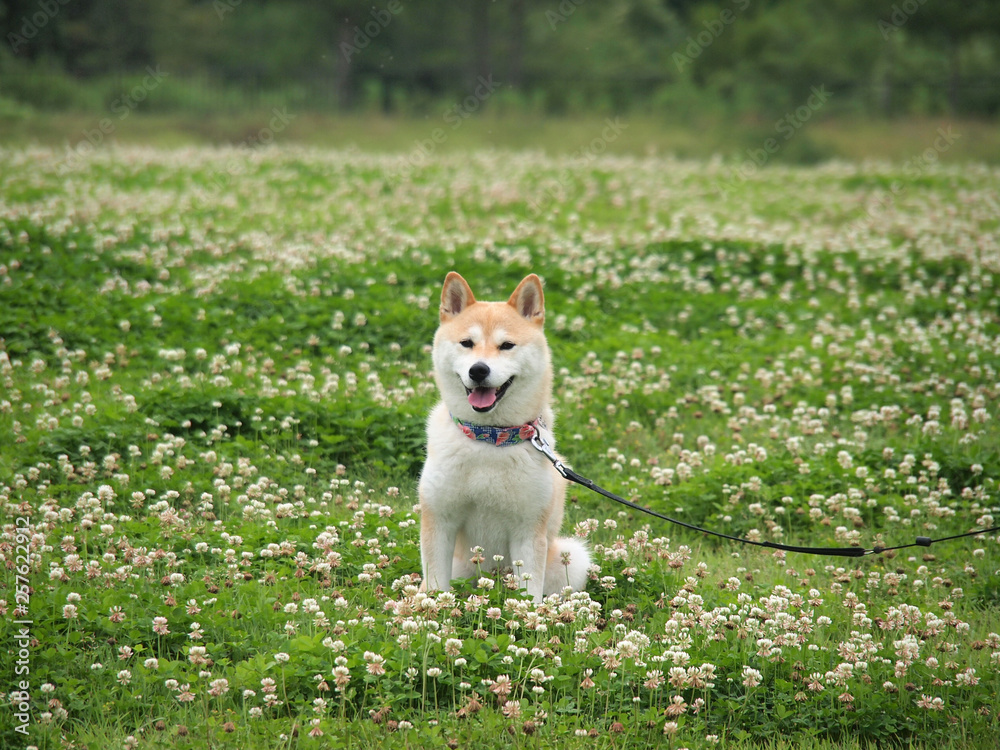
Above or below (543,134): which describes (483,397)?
below

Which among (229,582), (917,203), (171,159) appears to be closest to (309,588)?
(229,582)

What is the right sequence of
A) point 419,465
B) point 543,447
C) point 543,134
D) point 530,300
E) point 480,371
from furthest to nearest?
point 543,134, point 419,465, point 530,300, point 543,447, point 480,371

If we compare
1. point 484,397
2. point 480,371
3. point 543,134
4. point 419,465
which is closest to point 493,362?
point 480,371

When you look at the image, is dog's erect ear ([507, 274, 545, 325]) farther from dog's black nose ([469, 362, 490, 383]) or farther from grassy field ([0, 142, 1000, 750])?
grassy field ([0, 142, 1000, 750])

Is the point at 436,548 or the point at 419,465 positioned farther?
the point at 419,465

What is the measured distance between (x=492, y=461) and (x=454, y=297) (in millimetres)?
1167

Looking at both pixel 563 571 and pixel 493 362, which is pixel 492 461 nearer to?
pixel 493 362

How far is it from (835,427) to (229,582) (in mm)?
6178

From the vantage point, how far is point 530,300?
5.68m

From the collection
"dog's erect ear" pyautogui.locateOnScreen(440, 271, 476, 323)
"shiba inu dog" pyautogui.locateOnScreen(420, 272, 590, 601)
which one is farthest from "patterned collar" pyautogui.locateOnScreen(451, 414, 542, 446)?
"dog's erect ear" pyautogui.locateOnScreen(440, 271, 476, 323)

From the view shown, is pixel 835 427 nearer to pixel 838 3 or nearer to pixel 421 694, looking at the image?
pixel 421 694

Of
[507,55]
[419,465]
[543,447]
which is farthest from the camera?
[507,55]

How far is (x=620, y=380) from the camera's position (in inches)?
377

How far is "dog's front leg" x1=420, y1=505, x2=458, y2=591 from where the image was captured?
5203 millimetres
